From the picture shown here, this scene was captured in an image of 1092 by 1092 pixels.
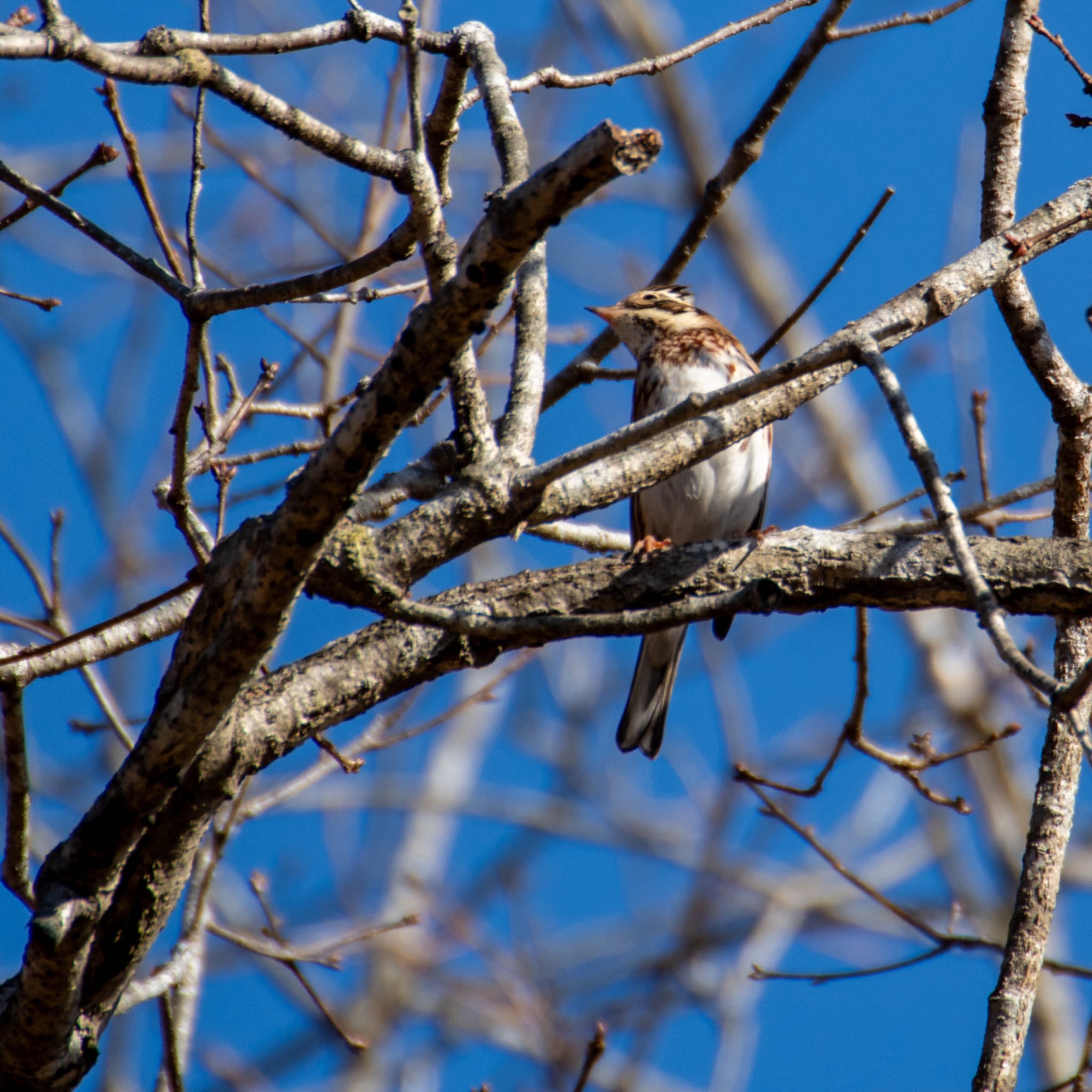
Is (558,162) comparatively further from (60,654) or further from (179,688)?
(60,654)

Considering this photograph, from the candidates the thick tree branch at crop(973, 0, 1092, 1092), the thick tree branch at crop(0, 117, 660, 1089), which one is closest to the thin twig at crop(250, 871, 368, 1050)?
the thick tree branch at crop(0, 117, 660, 1089)

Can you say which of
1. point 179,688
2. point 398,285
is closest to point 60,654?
point 179,688

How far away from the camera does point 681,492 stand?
5.43 m

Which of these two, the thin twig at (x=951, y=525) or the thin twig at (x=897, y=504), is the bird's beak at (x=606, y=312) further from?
the thin twig at (x=951, y=525)

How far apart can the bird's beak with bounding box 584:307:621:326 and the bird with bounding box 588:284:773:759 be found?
0.03 metres

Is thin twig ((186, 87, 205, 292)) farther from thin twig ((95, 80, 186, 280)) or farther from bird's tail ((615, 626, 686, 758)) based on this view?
bird's tail ((615, 626, 686, 758))

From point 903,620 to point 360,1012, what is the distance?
603 centimetres

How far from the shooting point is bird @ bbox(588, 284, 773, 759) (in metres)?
5.29

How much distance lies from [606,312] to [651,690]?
184 cm

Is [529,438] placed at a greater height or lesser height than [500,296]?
greater

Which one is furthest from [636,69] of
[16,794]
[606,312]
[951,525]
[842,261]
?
[606,312]

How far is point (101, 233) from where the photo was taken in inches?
92.3

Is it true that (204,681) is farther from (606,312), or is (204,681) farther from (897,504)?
(606,312)

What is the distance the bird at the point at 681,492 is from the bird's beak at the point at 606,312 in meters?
0.03
